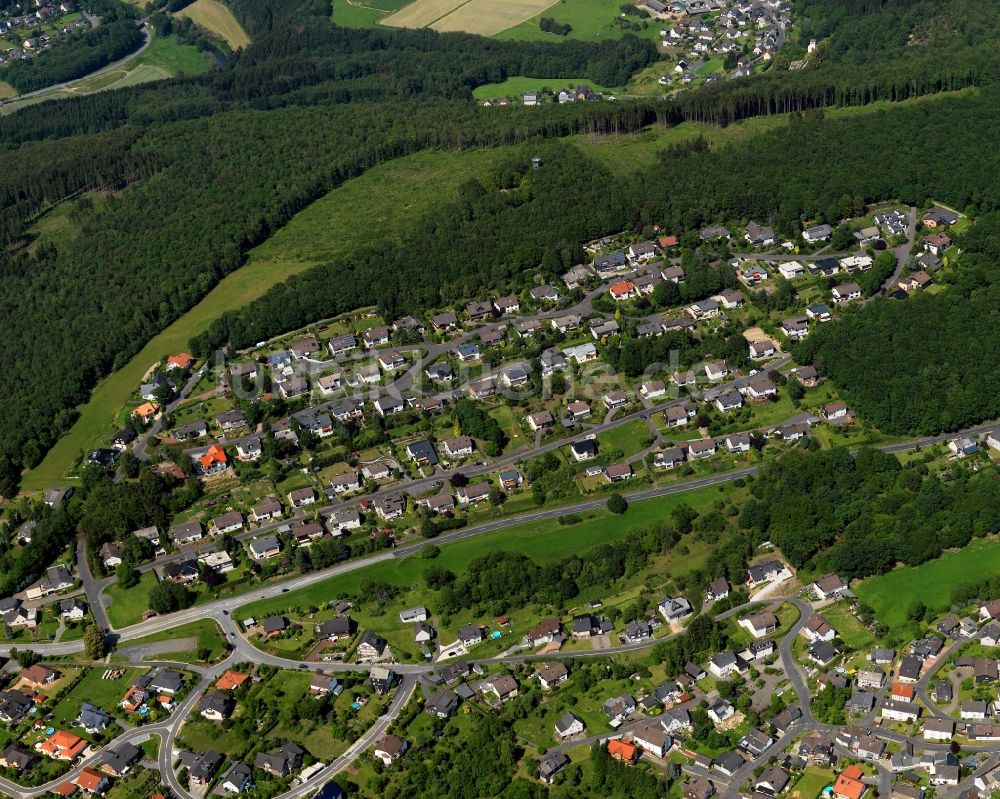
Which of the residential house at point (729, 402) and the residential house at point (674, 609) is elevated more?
the residential house at point (729, 402)

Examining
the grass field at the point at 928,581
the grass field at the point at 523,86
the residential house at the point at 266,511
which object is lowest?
the grass field at the point at 928,581

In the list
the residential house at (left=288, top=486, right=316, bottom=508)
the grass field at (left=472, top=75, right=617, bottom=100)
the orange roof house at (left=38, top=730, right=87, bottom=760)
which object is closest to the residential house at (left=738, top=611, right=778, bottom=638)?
the residential house at (left=288, top=486, right=316, bottom=508)

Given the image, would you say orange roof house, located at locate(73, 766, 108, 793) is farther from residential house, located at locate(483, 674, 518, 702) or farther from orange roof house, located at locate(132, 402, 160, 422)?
orange roof house, located at locate(132, 402, 160, 422)

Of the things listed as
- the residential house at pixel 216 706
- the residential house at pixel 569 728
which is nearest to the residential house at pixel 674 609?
the residential house at pixel 569 728

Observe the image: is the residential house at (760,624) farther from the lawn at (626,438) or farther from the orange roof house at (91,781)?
the orange roof house at (91,781)

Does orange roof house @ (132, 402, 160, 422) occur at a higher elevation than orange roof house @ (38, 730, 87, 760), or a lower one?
higher

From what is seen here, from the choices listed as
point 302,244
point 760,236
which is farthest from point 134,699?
point 760,236

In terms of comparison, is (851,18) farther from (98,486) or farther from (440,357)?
(98,486)
